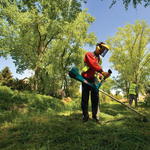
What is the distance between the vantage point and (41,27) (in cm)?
869

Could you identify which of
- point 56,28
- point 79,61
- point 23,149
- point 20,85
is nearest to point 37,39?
point 56,28

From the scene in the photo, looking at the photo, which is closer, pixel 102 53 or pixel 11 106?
pixel 102 53

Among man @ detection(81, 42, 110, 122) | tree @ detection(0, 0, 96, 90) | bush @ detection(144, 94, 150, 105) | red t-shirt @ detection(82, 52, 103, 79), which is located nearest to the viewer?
→ red t-shirt @ detection(82, 52, 103, 79)

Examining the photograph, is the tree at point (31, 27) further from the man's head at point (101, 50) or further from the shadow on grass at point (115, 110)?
the shadow on grass at point (115, 110)

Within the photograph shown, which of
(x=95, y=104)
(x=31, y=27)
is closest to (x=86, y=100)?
(x=95, y=104)

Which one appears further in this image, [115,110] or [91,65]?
[115,110]

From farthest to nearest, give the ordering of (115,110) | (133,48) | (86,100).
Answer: (133,48) < (115,110) < (86,100)

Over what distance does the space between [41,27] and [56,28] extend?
4.85 feet

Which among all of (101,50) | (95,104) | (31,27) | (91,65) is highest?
(31,27)

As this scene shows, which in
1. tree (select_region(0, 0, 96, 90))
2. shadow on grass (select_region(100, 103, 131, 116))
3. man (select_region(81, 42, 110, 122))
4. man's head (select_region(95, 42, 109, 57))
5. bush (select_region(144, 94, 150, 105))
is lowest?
shadow on grass (select_region(100, 103, 131, 116))

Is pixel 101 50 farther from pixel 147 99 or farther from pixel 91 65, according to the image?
pixel 147 99

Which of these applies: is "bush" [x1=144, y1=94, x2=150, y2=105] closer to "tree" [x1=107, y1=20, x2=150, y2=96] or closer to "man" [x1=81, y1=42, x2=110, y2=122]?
"tree" [x1=107, y1=20, x2=150, y2=96]

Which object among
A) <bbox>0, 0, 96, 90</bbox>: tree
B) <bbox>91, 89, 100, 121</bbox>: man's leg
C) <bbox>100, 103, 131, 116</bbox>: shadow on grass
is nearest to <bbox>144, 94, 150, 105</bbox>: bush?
<bbox>100, 103, 131, 116</bbox>: shadow on grass

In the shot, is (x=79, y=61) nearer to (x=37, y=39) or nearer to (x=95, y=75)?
(x=37, y=39)
